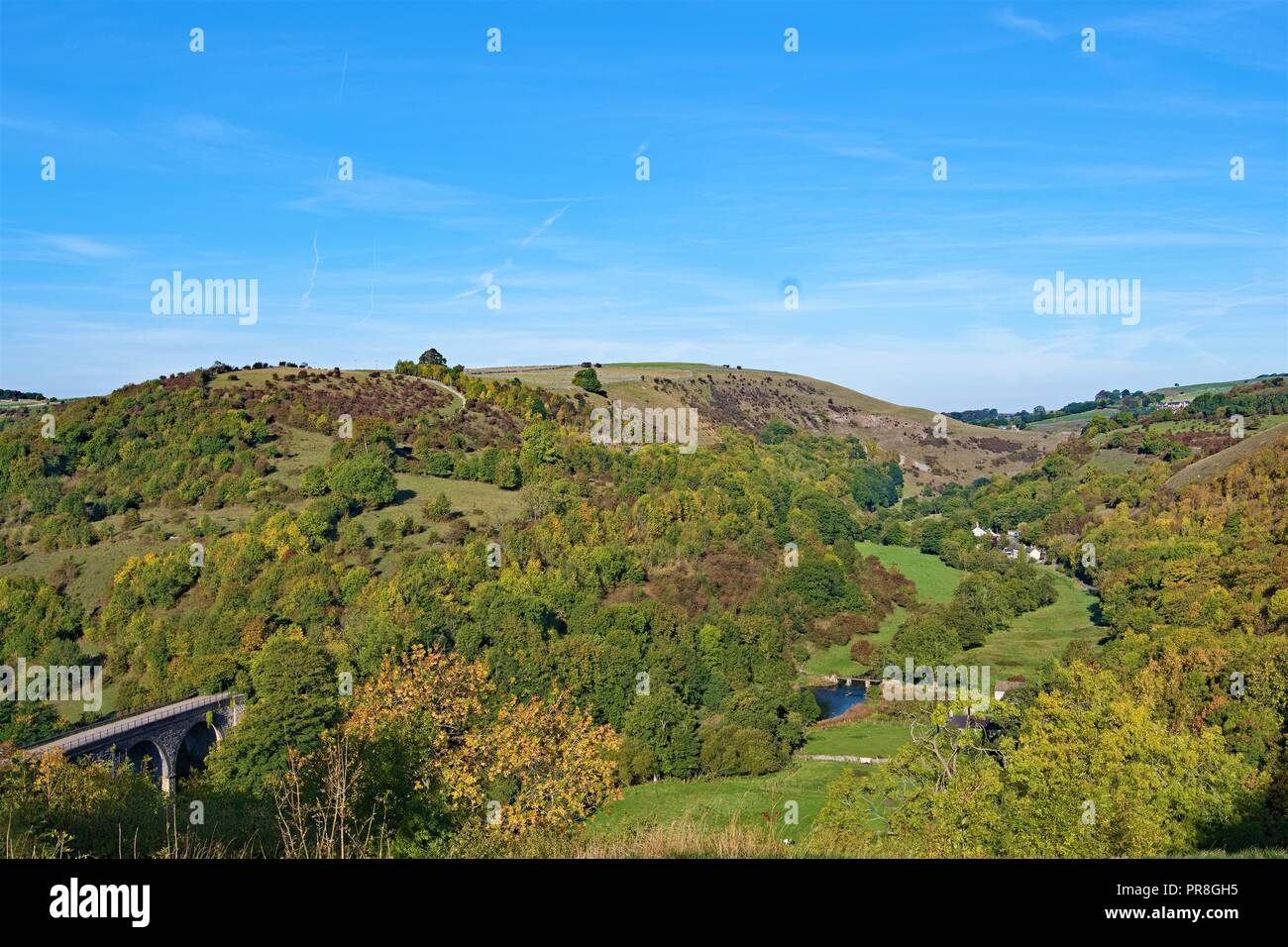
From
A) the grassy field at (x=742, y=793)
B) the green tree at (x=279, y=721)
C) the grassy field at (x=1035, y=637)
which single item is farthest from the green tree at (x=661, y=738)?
the grassy field at (x=1035, y=637)

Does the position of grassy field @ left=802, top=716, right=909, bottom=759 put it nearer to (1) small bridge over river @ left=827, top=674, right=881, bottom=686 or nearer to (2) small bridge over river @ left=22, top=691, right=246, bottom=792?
(1) small bridge over river @ left=827, top=674, right=881, bottom=686

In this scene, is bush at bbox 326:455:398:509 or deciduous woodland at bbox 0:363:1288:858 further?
bush at bbox 326:455:398:509

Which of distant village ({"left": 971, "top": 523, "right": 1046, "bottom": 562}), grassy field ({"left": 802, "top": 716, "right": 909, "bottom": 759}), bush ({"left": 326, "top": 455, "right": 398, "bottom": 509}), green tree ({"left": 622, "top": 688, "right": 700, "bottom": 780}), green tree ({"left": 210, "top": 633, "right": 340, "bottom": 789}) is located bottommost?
grassy field ({"left": 802, "top": 716, "right": 909, "bottom": 759})

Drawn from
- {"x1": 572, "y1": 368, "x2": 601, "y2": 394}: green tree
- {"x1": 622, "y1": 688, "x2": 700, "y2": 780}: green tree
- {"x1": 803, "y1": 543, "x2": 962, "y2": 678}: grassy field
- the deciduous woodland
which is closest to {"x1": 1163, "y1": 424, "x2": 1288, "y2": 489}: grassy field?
the deciduous woodland

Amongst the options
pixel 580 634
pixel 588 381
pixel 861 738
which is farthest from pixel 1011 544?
pixel 580 634

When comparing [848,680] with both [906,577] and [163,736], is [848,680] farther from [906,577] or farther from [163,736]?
[163,736]

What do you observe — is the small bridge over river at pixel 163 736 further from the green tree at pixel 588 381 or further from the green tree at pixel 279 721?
the green tree at pixel 588 381
